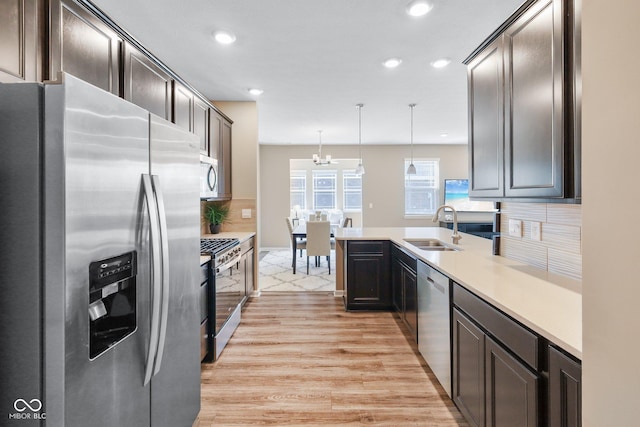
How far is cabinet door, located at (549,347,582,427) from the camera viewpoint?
38.8 inches

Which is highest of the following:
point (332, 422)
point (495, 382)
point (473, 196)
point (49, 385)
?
point (473, 196)

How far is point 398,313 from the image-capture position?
3.55 metres

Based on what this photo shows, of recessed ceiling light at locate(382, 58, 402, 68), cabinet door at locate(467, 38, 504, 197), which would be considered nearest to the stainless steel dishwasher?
cabinet door at locate(467, 38, 504, 197)

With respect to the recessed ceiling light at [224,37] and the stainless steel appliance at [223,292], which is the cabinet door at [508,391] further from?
the recessed ceiling light at [224,37]

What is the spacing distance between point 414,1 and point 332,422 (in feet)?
9.13

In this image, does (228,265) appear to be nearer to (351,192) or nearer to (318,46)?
(318,46)

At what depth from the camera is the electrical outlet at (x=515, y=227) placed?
2.15 metres

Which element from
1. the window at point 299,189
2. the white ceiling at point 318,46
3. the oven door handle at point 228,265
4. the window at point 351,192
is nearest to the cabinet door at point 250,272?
the oven door handle at point 228,265

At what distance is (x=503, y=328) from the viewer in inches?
54.1

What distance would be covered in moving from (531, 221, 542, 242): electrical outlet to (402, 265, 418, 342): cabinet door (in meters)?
1.03

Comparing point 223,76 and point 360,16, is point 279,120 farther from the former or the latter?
point 360,16

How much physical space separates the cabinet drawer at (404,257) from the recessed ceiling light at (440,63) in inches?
76.5

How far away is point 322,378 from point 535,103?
7.24 feet

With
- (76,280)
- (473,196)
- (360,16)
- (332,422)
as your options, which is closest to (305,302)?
(332,422)
